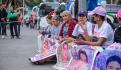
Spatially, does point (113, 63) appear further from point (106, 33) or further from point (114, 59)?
point (106, 33)

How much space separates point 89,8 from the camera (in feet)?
39.5

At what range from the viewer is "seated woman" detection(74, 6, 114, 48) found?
6945 millimetres

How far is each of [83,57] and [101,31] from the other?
61 centimetres

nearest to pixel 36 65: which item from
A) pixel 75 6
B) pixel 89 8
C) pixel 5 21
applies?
pixel 89 8

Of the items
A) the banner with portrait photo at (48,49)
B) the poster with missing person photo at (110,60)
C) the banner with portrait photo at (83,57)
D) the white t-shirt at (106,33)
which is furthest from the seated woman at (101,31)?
the banner with portrait photo at (48,49)

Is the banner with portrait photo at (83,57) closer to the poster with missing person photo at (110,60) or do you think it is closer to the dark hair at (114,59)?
the poster with missing person photo at (110,60)

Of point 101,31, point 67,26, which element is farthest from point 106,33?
point 67,26

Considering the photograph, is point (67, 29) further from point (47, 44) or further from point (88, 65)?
point (88, 65)

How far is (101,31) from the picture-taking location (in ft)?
23.0

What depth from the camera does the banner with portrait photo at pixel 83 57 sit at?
267 inches

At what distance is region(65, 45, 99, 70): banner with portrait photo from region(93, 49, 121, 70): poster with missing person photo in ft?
1.27

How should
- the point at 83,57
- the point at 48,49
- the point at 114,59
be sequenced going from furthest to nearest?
the point at 48,49
the point at 83,57
the point at 114,59

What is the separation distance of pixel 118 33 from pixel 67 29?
10.5 feet

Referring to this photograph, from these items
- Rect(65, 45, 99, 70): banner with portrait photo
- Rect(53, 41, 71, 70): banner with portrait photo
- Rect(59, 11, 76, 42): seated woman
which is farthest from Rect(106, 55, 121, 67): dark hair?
Rect(59, 11, 76, 42): seated woman
